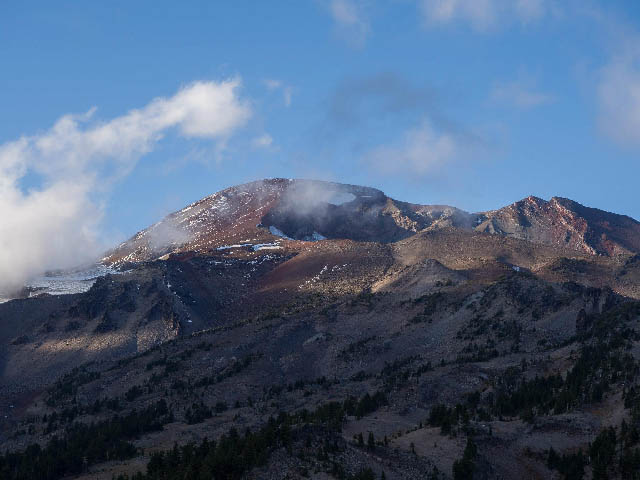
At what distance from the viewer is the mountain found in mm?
61469

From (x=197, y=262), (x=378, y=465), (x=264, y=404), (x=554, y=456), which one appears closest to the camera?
(x=378, y=465)

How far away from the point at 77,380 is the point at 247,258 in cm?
8387

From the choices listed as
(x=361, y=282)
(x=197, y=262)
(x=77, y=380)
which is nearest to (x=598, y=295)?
(x=361, y=282)

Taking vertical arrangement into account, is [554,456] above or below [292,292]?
below

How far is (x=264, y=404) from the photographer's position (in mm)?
94188

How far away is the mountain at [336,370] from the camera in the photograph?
202 ft

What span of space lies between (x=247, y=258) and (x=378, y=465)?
143 m

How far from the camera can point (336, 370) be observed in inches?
4286

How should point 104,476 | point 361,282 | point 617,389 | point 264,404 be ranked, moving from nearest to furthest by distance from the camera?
point 104,476 → point 617,389 → point 264,404 → point 361,282

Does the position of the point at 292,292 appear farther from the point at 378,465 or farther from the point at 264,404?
the point at 378,465

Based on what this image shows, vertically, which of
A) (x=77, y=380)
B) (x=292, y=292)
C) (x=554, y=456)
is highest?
(x=292, y=292)

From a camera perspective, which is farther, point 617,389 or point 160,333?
point 160,333

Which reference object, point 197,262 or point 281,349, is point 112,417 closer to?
point 281,349

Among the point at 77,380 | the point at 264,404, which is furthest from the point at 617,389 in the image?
the point at 77,380
